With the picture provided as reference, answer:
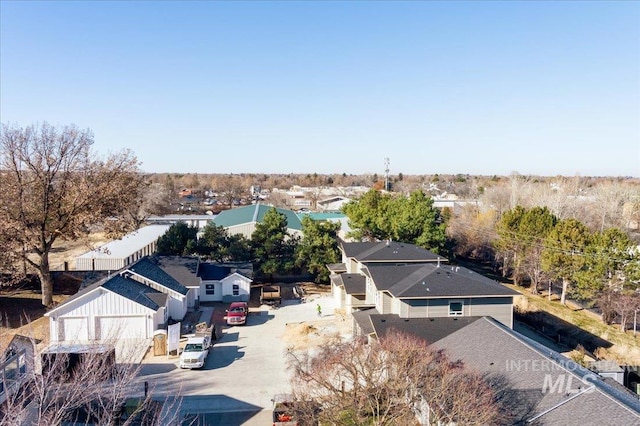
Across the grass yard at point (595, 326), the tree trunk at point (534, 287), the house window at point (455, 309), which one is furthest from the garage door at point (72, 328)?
the tree trunk at point (534, 287)

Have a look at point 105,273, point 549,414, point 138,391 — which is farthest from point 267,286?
point 549,414

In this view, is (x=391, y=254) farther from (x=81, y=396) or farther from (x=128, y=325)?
(x=81, y=396)

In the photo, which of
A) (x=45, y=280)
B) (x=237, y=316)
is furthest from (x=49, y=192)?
(x=237, y=316)

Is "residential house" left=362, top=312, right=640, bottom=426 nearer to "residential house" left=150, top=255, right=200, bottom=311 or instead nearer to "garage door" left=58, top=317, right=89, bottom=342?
"residential house" left=150, top=255, right=200, bottom=311

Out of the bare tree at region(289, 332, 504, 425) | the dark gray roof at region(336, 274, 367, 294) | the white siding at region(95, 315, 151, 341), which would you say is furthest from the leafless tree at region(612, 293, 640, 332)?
the white siding at region(95, 315, 151, 341)

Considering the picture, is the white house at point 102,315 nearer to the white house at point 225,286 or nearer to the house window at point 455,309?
the white house at point 225,286

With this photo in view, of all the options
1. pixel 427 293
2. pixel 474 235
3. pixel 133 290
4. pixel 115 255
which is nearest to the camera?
pixel 427 293

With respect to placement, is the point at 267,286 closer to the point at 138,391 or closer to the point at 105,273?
the point at 105,273
